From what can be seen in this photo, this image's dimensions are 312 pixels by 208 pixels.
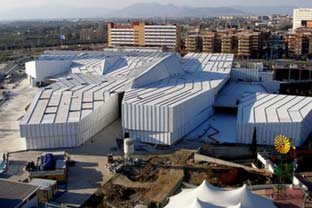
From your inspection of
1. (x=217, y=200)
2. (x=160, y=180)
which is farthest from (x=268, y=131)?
(x=217, y=200)

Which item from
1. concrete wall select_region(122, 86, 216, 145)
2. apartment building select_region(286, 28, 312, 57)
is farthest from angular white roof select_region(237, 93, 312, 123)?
apartment building select_region(286, 28, 312, 57)

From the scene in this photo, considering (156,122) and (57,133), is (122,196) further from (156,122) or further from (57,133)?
(57,133)

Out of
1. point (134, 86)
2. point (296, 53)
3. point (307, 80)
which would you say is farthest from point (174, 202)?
point (296, 53)

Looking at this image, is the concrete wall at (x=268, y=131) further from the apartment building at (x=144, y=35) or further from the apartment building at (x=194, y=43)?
the apartment building at (x=144, y=35)

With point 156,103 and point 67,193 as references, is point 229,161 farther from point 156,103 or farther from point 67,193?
point 67,193

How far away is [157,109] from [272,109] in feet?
34.8

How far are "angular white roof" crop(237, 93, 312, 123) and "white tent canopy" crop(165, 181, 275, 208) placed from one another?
14.9 metres

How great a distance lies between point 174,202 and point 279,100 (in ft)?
73.6

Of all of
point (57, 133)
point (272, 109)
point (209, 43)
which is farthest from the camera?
point (209, 43)

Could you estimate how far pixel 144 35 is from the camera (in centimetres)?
10650

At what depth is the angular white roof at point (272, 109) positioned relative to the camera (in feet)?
120

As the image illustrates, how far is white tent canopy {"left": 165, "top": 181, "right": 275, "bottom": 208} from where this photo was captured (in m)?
21.1

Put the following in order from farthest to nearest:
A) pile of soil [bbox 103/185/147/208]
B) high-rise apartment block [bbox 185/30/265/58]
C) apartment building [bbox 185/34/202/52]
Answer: apartment building [bbox 185/34/202/52] < high-rise apartment block [bbox 185/30/265/58] < pile of soil [bbox 103/185/147/208]

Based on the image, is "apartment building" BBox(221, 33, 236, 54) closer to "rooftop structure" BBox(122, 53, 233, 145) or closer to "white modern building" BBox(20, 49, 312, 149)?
"white modern building" BBox(20, 49, 312, 149)
